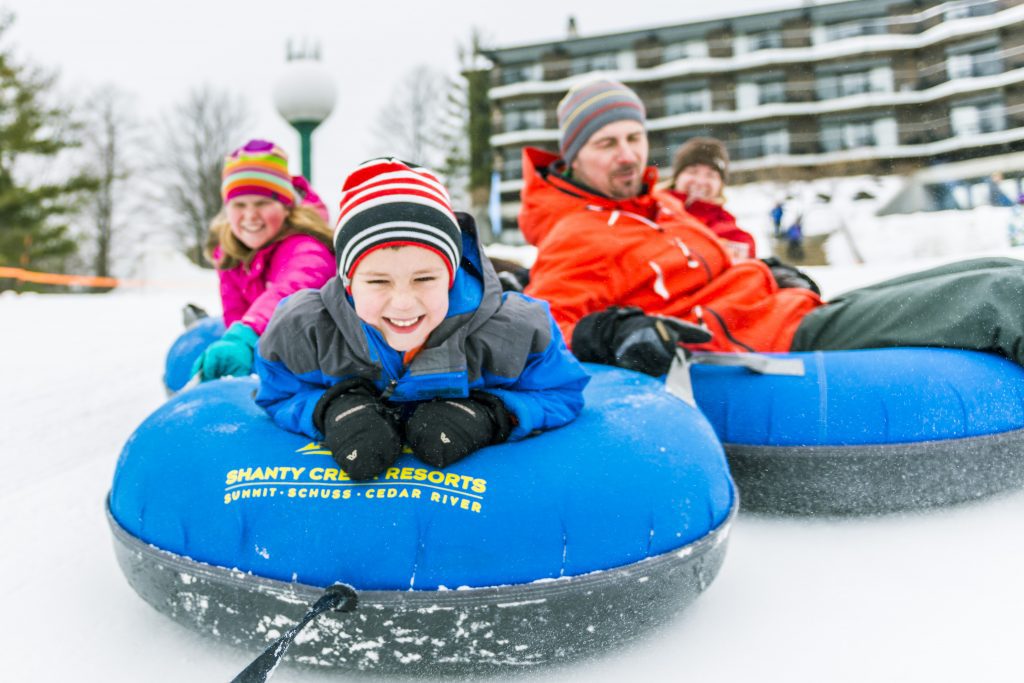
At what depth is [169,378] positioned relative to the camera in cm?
338

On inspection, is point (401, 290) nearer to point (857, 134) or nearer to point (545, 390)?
point (545, 390)

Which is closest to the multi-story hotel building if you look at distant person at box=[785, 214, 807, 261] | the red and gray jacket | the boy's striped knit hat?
distant person at box=[785, 214, 807, 261]

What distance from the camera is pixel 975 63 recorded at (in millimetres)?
24500

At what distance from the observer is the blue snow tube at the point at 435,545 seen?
1418 millimetres

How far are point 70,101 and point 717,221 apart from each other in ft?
87.5

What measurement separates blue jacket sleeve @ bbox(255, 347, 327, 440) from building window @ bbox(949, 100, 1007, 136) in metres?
27.9

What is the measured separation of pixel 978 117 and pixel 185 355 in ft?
96.7

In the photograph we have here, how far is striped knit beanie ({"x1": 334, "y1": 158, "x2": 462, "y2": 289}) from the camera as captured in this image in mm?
1598

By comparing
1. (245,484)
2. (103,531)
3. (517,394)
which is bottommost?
(103,531)

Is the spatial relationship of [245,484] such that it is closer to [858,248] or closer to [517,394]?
[517,394]

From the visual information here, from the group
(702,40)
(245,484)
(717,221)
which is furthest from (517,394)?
(702,40)

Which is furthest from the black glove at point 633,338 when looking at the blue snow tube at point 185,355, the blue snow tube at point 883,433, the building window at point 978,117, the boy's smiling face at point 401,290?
the building window at point 978,117

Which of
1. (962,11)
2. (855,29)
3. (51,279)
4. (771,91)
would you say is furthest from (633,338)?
(855,29)

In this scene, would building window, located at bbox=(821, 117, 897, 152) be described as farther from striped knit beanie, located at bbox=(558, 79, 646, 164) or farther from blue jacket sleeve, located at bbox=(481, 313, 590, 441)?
blue jacket sleeve, located at bbox=(481, 313, 590, 441)
